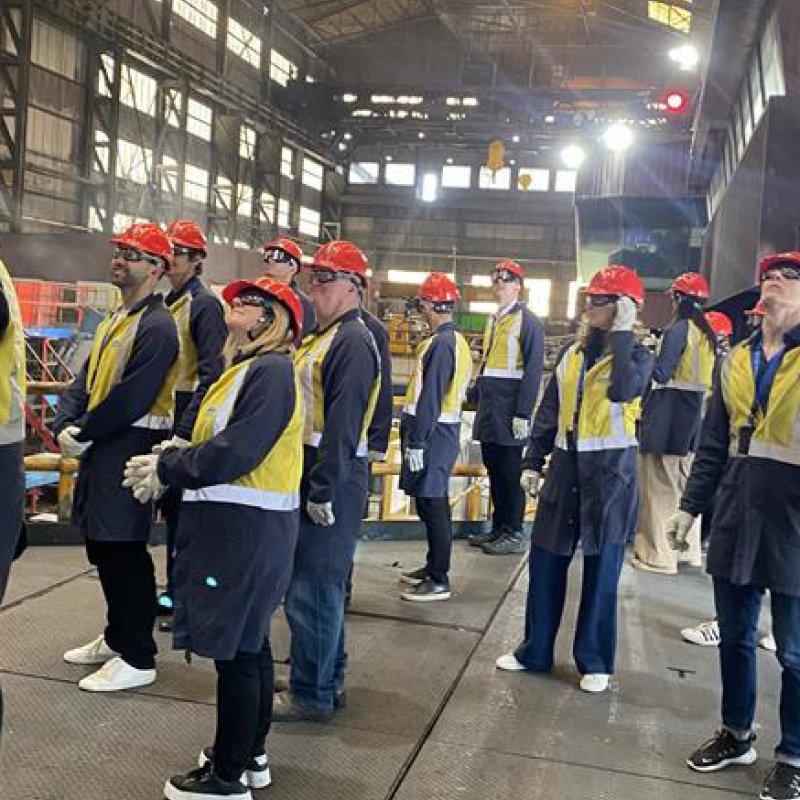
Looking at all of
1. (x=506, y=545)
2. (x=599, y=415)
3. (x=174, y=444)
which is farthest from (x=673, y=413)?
(x=174, y=444)

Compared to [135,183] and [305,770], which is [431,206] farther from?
[305,770]

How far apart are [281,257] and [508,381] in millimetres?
2060

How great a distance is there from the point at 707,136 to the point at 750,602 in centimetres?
1166

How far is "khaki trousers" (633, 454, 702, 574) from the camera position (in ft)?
20.9

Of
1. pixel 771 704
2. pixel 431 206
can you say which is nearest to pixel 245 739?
pixel 771 704

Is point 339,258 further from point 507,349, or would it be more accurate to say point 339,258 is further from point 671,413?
point 671,413

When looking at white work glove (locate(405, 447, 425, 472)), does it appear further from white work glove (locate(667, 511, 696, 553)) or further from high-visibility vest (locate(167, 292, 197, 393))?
white work glove (locate(667, 511, 696, 553))

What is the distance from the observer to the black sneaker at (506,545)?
6.62m

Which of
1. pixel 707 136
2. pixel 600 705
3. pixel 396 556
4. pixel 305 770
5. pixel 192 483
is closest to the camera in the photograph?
pixel 192 483

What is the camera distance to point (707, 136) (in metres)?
13.6

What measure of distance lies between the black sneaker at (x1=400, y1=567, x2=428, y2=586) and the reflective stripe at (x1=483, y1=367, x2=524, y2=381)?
5.01 ft

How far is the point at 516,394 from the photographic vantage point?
253 inches

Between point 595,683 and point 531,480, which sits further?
point 531,480

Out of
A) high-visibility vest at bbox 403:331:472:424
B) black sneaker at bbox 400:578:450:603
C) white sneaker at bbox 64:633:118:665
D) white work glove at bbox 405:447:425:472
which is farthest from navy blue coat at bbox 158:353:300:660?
high-visibility vest at bbox 403:331:472:424
